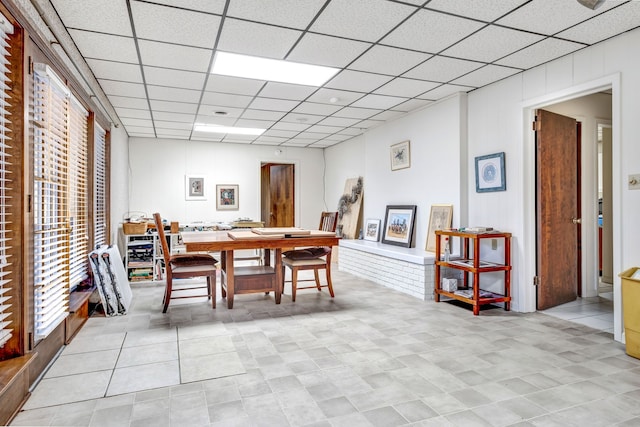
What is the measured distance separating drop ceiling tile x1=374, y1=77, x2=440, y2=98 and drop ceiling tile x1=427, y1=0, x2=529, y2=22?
141 cm

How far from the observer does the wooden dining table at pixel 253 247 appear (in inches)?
152

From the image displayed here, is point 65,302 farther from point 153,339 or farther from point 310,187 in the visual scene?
point 310,187

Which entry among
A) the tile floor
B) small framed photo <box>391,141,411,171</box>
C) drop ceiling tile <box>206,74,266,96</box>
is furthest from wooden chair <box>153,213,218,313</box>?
small framed photo <box>391,141,411,171</box>

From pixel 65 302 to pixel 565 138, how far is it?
5.21m

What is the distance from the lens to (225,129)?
22.2ft

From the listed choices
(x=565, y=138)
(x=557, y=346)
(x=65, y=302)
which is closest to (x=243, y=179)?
(x=65, y=302)

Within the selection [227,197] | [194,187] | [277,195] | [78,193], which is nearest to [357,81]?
[78,193]

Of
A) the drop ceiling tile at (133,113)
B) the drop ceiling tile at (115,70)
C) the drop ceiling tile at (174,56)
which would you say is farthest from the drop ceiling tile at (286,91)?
the drop ceiling tile at (133,113)

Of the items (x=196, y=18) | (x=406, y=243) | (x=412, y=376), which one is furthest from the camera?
(x=406, y=243)

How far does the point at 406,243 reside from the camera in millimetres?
5664

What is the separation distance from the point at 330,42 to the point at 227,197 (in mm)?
5309

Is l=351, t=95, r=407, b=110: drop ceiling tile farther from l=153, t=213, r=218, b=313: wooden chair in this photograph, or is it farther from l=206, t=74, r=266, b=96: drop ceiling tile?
l=153, t=213, r=218, b=313: wooden chair

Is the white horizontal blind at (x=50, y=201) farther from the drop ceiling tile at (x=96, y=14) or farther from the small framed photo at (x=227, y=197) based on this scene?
the small framed photo at (x=227, y=197)

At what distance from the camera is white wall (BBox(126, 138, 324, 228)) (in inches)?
295
